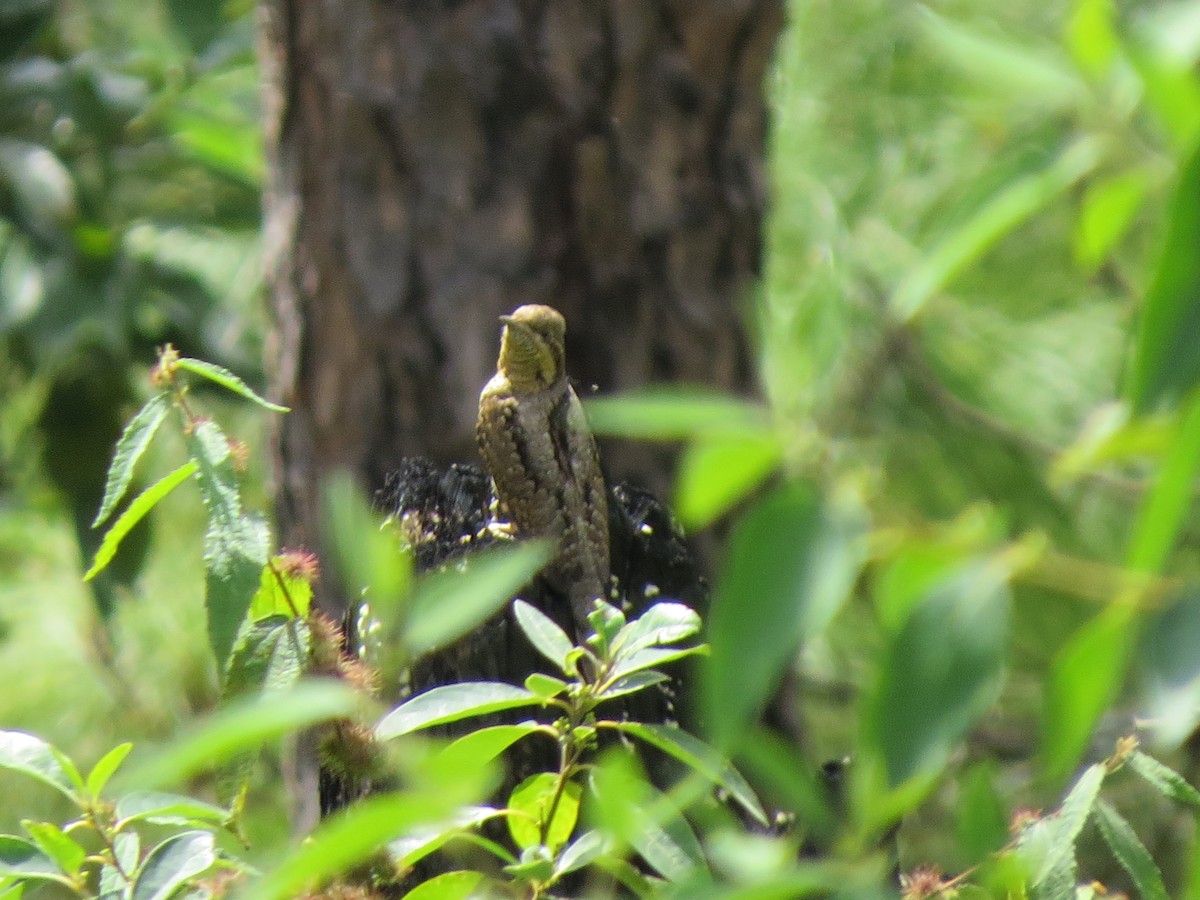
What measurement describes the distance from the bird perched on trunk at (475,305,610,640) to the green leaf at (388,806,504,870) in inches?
21.3

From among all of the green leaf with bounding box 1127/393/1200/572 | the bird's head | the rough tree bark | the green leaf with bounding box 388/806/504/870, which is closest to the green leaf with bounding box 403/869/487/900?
the green leaf with bounding box 388/806/504/870

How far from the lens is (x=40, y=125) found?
242 cm

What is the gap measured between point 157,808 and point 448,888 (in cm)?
18

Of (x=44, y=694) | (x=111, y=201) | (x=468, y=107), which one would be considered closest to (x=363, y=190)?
(x=468, y=107)

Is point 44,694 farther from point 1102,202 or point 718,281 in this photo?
point 1102,202

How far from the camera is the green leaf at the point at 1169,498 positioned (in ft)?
1.51

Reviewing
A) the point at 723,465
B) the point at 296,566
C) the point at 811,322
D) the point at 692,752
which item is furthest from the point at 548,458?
the point at 723,465

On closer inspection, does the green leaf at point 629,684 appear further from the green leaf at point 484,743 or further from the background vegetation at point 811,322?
the background vegetation at point 811,322

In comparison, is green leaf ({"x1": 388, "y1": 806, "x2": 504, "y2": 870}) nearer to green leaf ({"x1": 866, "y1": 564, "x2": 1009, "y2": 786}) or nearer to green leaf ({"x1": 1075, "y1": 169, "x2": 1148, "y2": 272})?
green leaf ({"x1": 866, "y1": 564, "x2": 1009, "y2": 786})

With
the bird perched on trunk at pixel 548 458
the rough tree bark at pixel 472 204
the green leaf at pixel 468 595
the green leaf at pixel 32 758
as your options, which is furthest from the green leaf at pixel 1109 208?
the rough tree bark at pixel 472 204

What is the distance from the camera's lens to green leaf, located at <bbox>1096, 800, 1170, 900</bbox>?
846 millimetres

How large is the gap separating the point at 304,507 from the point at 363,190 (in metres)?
0.51

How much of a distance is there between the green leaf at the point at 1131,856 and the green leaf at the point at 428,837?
388mm

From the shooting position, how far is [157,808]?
2.65ft
